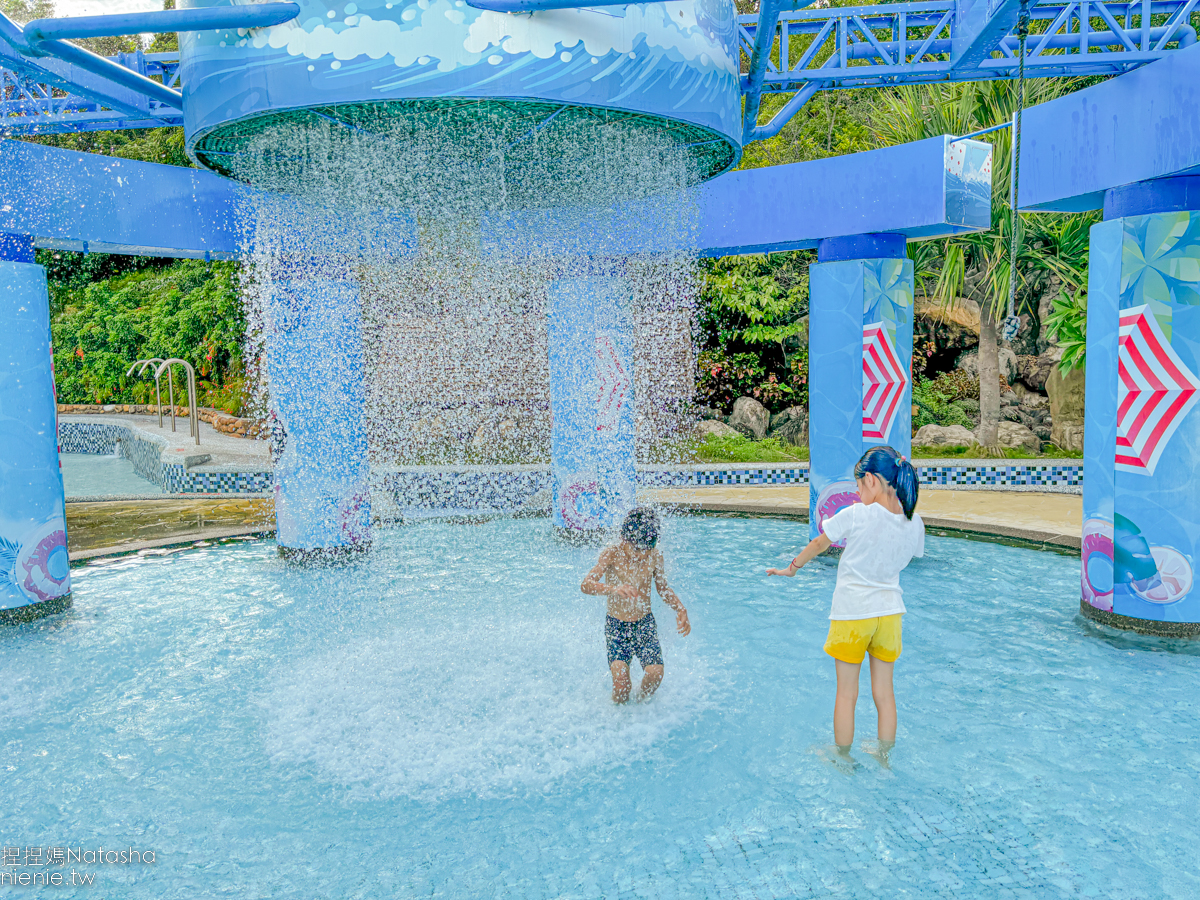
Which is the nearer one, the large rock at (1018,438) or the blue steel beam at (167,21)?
the blue steel beam at (167,21)

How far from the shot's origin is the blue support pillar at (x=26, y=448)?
641 centimetres

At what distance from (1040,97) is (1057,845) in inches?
583

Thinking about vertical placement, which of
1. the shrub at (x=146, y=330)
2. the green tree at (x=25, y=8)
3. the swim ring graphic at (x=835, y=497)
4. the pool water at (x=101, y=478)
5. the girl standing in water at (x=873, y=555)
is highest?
the green tree at (x=25, y=8)

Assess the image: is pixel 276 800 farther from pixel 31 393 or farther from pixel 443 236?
pixel 443 236

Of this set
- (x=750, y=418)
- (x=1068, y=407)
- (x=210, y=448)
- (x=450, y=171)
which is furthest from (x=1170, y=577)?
(x=210, y=448)

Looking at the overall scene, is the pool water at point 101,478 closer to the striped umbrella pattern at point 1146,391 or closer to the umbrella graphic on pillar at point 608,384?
the umbrella graphic on pillar at point 608,384

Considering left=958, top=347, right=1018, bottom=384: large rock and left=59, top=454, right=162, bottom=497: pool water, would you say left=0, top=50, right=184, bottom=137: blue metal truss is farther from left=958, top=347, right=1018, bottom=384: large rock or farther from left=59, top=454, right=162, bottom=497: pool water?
left=958, top=347, right=1018, bottom=384: large rock

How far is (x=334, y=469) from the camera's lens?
823 cm

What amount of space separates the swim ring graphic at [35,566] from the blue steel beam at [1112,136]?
7.60 meters

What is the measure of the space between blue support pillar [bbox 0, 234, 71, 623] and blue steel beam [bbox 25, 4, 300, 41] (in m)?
2.51

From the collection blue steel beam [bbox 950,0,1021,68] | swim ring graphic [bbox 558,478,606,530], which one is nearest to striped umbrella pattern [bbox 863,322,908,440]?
blue steel beam [bbox 950,0,1021,68]

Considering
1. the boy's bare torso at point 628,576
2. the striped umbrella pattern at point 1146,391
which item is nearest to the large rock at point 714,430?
the striped umbrella pattern at point 1146,391

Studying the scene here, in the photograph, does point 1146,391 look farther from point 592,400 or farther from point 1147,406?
point 592,400

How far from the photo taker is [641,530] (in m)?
4.36
